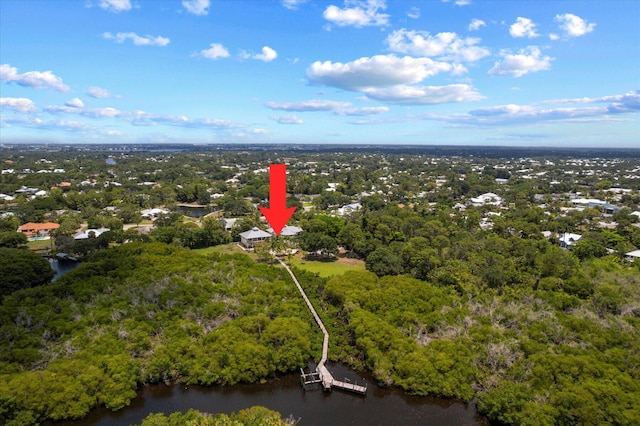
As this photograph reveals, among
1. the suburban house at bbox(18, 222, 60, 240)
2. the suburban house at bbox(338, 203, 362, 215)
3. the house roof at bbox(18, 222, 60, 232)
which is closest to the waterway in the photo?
the suburban house at bbox(18, 222, 60, 240)

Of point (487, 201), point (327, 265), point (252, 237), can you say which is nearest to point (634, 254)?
point (327, 265)

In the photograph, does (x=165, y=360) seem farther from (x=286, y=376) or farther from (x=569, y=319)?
(x=569, y=319)

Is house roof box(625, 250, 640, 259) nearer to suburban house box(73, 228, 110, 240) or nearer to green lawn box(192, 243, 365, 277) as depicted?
green lawn box(192, 243, 365, 277)

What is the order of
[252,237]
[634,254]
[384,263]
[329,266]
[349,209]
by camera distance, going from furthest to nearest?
1. [349,209]
2. [252,237]
3. [634,254]
4. [329,266]
5. [384,263]

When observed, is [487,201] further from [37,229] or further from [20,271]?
[37,229]

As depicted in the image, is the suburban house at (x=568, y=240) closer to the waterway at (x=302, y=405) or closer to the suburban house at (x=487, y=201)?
the suburban house at (x=487, y=201)
